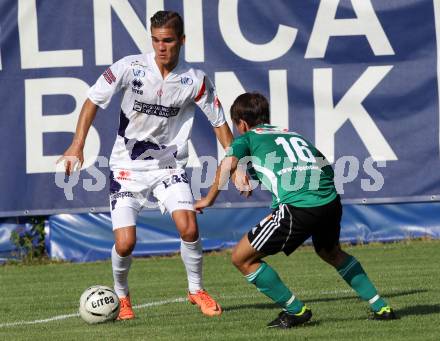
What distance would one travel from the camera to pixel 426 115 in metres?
13.8

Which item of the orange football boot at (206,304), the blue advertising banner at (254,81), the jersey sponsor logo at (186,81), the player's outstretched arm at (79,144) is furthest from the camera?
the blue advertising banner at (254,81)

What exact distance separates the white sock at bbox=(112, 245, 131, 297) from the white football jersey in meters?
0.72

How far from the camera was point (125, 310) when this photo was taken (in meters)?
8.84

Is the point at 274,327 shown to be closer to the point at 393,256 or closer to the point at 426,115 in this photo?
the point at 393,256

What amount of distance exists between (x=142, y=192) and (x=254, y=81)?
210 inches

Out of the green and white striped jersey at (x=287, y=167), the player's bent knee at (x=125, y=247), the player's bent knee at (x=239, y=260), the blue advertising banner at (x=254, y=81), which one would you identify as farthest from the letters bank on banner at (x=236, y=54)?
the player's bent knee at (x=239, y=260)

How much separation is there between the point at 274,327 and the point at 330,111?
647 centimetres

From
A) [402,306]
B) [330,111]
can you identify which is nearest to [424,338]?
[402,306]

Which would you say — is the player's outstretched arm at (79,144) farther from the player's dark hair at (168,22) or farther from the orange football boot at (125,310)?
the orange football boot at (125,310)

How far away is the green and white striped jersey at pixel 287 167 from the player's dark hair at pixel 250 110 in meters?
0.10

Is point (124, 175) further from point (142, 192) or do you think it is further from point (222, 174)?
point (222, 174)

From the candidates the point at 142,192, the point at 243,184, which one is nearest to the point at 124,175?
the point at 142,192

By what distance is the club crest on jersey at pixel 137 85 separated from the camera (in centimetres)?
877

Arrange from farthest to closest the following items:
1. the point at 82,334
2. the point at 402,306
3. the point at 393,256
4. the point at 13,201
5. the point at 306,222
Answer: the point at 13,201 < the point at 393,256 < the point at 402,306 < the point at 82,334 < the point at 306,222
